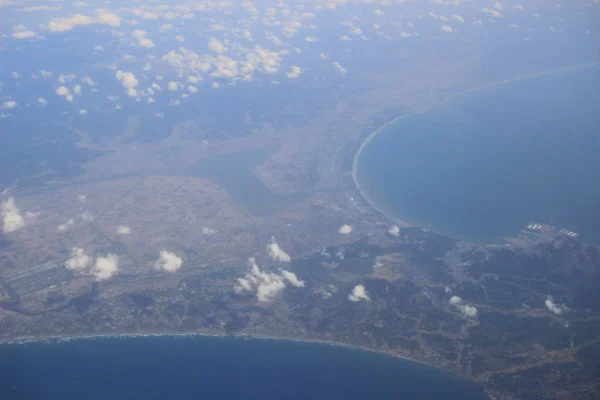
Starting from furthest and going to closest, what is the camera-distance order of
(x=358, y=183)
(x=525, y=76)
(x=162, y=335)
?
1. (x=525, y=76)
2. (x=358, y=183)
3. (x=162, y=335)

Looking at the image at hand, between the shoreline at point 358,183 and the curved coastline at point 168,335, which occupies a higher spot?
the curved coastline at point 168,335

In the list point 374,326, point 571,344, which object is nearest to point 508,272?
point 571,344

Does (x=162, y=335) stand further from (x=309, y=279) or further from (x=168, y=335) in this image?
(x=309, y=279)

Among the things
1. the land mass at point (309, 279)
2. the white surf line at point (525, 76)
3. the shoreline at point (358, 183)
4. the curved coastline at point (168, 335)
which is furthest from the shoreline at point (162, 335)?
the white surf line at point (525, 76)

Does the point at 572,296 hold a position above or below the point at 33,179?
above

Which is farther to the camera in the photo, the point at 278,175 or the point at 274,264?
the point at 278,175

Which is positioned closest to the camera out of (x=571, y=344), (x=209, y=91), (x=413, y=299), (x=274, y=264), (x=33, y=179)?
(x=571, y=344)

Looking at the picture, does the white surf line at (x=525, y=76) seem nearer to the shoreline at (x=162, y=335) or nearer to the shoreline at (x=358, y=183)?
the shoreline at (x=358, y=183)

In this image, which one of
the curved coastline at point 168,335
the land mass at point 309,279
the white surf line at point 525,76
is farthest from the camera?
the white surf line at point 525,76

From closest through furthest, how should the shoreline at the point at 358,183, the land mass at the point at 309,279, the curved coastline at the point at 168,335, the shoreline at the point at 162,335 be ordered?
the land mass at the point at 309,279 → the curved coastline at the point at 168,335 → the shoreline at the point at 162,335 → the shoreline at the point at 358,183

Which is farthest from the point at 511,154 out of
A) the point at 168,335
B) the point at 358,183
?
the point at 168,335

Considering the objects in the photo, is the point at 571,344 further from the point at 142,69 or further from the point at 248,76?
the point at 142,69
